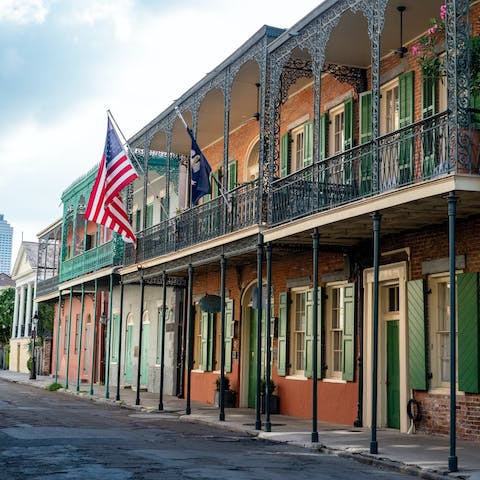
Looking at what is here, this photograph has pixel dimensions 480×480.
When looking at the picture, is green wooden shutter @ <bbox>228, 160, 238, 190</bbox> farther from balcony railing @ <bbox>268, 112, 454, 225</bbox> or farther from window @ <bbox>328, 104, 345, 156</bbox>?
balcony railing @ <bbox>268, 112, 454, 225</bbox>

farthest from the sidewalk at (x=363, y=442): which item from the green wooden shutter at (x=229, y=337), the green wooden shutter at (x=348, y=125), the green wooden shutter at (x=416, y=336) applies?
the green wooden shutter at (x=348, y=125)

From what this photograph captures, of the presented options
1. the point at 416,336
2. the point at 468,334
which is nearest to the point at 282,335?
the point at 416,336

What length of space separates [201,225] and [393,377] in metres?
5.75

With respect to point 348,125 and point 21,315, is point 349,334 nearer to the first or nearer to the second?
point 348,125

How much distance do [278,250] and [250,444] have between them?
5.31m

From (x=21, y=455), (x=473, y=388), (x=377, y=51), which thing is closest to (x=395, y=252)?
(x=473, y=388)

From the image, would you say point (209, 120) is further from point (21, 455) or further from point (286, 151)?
point (21, 455)

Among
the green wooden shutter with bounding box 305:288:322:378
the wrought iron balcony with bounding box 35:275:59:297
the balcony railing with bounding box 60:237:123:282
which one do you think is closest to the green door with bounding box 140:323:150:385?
the balcony railing with bounding box 60:237:123:282

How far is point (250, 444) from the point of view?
1266cm

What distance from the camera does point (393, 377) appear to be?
14859 mm

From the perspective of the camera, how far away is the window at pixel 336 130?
55.2ft

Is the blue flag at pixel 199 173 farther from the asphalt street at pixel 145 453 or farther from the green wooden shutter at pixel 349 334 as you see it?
the asphalt street at pixel 145 453

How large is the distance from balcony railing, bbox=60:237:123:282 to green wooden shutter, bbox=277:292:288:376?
7.59 m

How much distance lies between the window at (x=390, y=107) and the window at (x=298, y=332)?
3.98 m
